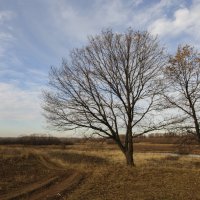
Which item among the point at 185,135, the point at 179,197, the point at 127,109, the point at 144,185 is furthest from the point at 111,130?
the point at 179,197

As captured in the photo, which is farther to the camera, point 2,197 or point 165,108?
point 165,108

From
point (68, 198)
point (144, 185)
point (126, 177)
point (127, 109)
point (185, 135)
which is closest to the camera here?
point (68, 198)

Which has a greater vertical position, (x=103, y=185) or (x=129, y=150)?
(x=129, y=150)

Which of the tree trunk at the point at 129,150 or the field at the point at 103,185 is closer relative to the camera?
the field at the point at 103,185

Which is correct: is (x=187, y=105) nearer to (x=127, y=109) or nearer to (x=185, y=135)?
(x=185, y=135)

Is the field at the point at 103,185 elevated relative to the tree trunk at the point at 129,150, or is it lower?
lower

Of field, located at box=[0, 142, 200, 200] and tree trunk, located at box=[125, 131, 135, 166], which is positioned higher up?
tree trunk, located at box=[125, 131, 135, 166]

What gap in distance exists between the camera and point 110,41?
24766mm

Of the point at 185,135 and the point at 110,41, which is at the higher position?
the point at 110,41

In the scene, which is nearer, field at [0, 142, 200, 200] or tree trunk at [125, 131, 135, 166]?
field at [0, 142, 200, 200]

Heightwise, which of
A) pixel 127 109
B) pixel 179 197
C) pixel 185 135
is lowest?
pixel 179 197

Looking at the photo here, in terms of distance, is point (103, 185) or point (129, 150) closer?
point (103, 185)

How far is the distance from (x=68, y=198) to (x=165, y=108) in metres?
13.3

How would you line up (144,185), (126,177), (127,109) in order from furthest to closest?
(127,109), (126,177), (144,185)
